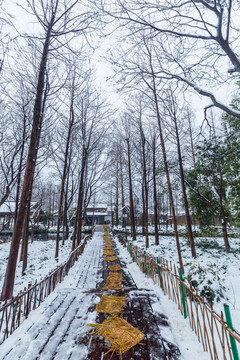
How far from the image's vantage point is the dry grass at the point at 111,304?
3.87 metres

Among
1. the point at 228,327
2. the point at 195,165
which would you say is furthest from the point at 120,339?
the point at 195,165

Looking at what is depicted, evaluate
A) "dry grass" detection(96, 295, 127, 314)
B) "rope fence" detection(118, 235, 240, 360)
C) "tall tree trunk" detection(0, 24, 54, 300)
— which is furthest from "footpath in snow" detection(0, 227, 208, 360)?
"tall tree trunk" detection(0, 24, 54, 300)

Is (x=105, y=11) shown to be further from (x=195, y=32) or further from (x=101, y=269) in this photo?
(x=101, y=269)

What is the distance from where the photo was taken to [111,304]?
164 inches

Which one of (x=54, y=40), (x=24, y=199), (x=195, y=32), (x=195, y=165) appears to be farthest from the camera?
(x=195, y=165)

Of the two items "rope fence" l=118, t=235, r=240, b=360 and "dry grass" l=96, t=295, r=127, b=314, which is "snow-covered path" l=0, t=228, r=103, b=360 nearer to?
"dry grass" l=96, t=295, r=127, b=314

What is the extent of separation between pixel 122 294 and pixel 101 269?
3.26m

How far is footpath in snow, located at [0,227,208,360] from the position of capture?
2.62 m

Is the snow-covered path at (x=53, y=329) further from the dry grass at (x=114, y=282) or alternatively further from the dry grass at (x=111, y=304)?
the dry grass at (x=114, y=282)

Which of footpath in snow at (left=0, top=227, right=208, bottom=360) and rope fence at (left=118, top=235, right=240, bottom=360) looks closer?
rope fence at (left=118, top=235, right=240, bottom=360)

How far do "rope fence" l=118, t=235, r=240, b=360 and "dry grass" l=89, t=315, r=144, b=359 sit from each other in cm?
106

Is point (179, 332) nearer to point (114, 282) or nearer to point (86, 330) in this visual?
point (86, 330)

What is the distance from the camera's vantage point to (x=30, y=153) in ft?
18.1

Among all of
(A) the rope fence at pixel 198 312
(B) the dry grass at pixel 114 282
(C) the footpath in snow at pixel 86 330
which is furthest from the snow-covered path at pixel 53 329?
(A) the rope fence at pixel 198 312
